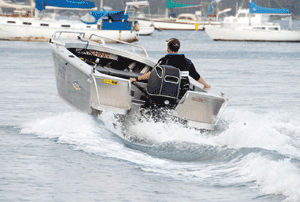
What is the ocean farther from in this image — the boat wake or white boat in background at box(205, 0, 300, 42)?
white boat in background at box(205, 0, 300, 42)

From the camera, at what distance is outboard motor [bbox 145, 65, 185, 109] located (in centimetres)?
557

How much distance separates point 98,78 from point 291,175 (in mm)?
2835

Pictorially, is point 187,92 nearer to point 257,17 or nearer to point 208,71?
point 208,71

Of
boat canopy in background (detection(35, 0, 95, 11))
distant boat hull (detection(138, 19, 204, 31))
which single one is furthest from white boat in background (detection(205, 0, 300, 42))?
distant boat hull (detection(138, 19, 204, 31))

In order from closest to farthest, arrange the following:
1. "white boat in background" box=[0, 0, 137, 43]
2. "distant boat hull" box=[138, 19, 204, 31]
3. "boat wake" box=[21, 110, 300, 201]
Answer: "boat wake" box=[21, 110, 300, 201]
"white boat in background" box=[0, 0, 137, 43]
"distant boat hull" box=[138, 19, 204, 31]

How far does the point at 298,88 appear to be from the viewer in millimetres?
12664

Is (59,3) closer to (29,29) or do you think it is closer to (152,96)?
(29,29)

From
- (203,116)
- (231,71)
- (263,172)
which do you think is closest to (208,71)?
(231,71)

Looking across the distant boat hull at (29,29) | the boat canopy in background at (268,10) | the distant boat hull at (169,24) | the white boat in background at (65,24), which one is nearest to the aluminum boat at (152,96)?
the white boat in background at (65,24)

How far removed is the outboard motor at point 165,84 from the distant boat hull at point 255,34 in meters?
37.6

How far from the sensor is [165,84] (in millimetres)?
5555

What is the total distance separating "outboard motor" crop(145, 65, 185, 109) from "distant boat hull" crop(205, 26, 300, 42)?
37.6 metres

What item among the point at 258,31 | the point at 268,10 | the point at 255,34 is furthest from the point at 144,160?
the point at 268,10

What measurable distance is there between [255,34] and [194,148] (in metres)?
39.0
